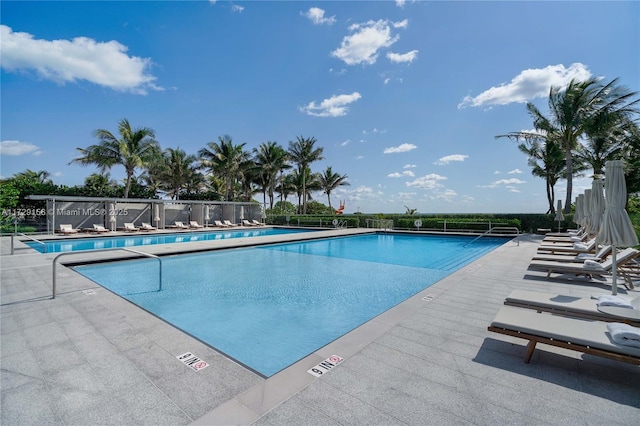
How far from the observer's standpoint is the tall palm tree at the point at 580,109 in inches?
645

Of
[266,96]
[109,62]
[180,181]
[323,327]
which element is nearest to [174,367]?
[323,327]

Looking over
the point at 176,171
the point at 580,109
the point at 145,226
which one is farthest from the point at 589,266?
the point at 176,171

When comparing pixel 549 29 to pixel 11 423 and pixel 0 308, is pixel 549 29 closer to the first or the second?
pixel 11 423

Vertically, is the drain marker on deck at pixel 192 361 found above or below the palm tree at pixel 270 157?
below

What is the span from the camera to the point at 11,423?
205 centimetres

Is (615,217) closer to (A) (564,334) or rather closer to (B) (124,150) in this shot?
(A) (564,334)

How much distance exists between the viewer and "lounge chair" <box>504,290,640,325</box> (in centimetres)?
327

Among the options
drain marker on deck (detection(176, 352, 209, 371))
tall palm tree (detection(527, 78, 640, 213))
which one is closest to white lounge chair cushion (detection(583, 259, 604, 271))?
drain marker on deck (detection(176, 352, 209, 371))

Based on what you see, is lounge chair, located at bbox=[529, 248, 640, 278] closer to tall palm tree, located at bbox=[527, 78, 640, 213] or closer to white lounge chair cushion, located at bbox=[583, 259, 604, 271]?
white lounge chair cushion, located at bbox=[583, 259, 604, 271]

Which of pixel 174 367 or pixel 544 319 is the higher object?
pixel 544 319

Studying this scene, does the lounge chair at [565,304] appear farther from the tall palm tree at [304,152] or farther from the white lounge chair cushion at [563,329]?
the tall palm tree at [304,152]

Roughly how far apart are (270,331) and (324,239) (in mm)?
12326

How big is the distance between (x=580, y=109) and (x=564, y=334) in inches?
805

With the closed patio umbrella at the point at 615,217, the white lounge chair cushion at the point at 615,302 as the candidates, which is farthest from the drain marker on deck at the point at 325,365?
the closed patio umbrella at the point at 615,217
